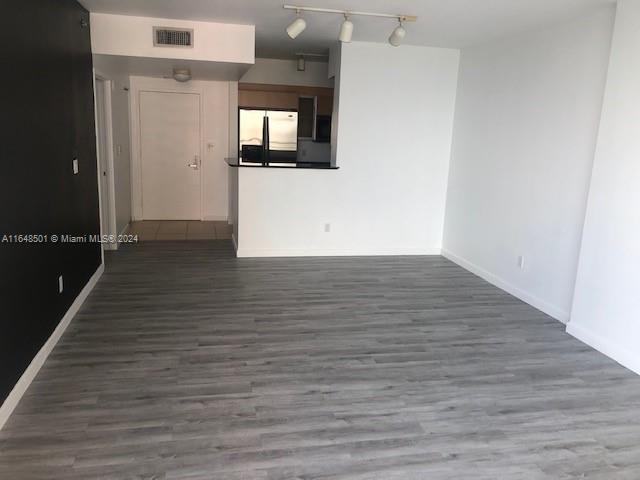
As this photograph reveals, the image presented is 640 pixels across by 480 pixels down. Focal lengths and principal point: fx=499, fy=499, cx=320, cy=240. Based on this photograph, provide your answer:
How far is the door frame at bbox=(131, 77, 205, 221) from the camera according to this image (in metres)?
7.32

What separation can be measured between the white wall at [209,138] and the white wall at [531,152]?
11.9 ft

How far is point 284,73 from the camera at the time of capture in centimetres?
738

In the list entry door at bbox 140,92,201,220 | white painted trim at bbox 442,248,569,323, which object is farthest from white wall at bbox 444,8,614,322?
entry door at bbox 140,92,201,220

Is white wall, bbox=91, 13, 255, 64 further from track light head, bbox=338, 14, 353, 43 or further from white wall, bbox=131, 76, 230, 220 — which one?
white wall, bbox=131, 76, 230, 220

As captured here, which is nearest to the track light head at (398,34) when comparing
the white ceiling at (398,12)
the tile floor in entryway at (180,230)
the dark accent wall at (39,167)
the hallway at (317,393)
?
the white ceiling at (398,12)

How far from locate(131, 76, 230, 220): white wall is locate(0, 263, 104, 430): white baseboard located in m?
3.65

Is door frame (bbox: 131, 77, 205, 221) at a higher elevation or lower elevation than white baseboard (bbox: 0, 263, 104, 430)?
higher

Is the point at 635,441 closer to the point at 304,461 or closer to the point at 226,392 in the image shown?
the point at 304,461

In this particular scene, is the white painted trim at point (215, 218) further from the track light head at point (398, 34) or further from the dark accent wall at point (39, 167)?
the track light head at point (398, 34)

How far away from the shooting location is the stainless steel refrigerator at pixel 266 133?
750 cm

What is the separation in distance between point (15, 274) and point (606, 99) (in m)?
3.89

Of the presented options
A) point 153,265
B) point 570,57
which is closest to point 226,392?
point 153,265

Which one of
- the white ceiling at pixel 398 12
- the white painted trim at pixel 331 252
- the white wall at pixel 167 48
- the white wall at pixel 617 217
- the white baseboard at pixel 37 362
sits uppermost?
the white ceiling at pixel 398 12

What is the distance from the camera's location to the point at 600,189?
3543 millimetres
